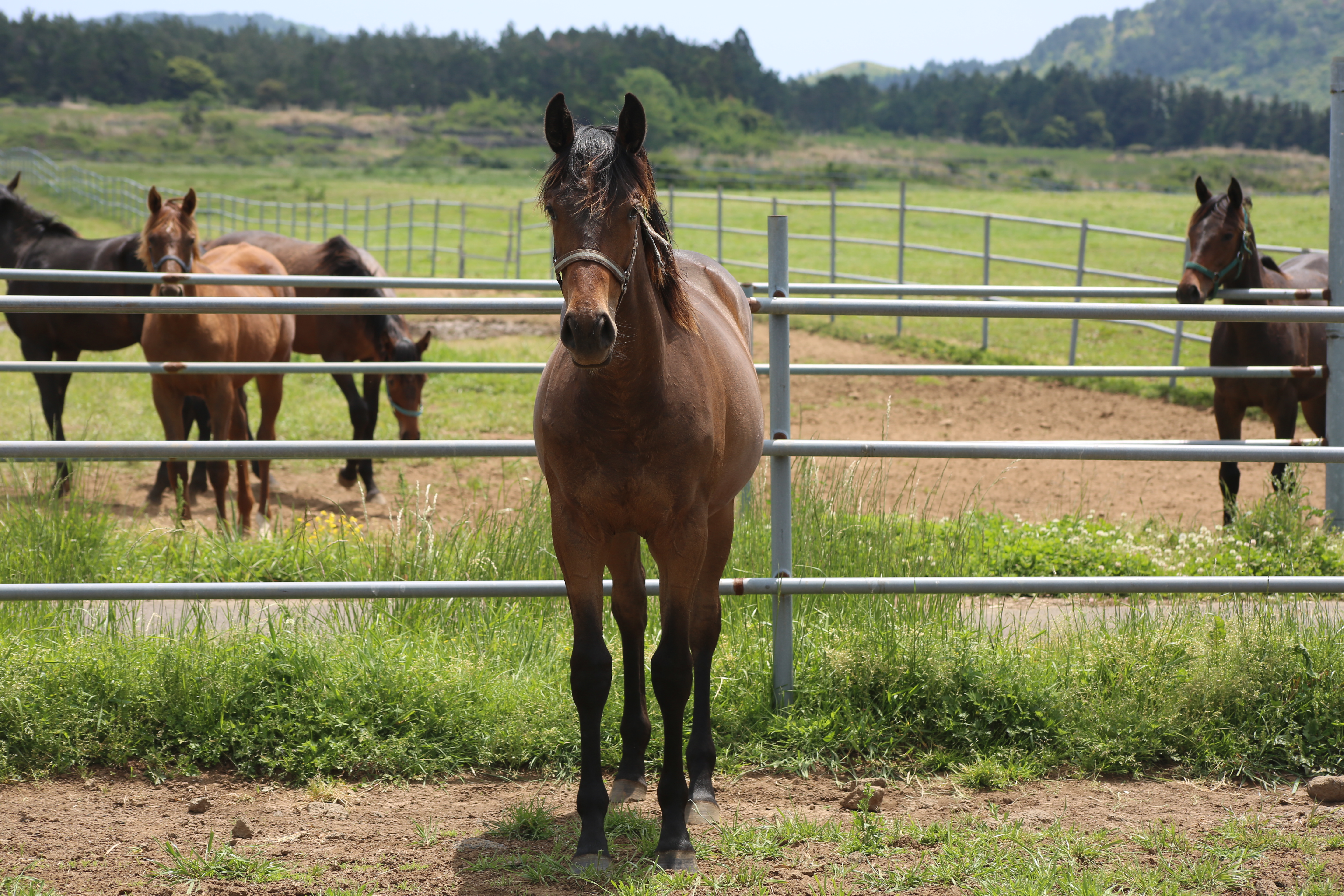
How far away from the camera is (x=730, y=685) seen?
11.7 ft

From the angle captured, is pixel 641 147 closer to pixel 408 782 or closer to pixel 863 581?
pixel 863 581

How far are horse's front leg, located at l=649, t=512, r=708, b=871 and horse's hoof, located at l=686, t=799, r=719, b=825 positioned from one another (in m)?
0.10

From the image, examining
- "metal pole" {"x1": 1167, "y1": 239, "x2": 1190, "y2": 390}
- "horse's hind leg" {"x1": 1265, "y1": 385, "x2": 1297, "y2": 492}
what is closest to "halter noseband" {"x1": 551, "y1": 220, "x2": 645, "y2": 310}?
"horse's hind leg" {"x1": 1265, "y1": 385, "x2": 1297, "y2": 492}

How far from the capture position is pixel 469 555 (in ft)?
14.2

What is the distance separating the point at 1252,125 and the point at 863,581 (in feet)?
318

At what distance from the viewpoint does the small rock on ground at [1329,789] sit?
9.93ft

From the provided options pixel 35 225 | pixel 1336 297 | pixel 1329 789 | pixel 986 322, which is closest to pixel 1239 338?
pixel 1336 297

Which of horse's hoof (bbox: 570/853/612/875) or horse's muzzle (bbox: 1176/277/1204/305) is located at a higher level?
horse's muzzle (bbox: 1176/277/1204/305)

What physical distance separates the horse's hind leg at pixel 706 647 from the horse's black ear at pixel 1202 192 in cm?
537

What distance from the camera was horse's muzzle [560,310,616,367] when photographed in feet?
7.30

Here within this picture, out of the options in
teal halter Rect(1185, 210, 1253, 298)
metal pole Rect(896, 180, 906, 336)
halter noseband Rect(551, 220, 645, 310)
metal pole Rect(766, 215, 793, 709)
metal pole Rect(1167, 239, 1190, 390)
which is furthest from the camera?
metal pole Rect(896, 180, 906, 336)

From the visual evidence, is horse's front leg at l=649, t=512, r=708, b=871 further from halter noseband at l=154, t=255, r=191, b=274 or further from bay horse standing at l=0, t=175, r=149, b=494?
bay horse standing at l=0, t=175, r=149, b=494

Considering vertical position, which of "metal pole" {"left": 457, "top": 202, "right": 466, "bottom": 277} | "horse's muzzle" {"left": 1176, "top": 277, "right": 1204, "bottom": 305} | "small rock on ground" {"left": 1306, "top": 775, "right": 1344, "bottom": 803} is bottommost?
"small rock on ground" {"left": 1306, "top": 775, "right": 1344, "bottom": 803}

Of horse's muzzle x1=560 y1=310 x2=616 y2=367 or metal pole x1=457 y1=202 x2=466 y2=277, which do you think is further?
metal pole x1=457 y1=202 x2=466 y2=277
